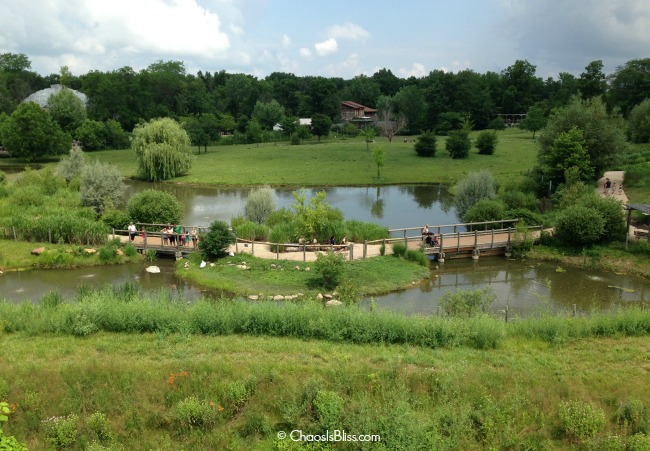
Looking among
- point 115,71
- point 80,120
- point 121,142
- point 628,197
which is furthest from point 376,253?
point 115,71

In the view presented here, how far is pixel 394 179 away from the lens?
5169cm

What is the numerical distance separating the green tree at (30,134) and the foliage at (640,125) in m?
71.0

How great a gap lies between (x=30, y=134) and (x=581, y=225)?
62.1 m

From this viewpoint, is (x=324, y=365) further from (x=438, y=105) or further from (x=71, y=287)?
(x=438, y=105)

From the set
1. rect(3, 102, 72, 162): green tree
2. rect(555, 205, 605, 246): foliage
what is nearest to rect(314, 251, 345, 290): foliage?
rect(555, 205, 605, 246): foliage

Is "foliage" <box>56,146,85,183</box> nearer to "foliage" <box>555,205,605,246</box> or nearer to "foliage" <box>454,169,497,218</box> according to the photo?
"foliage" <box>454,169,497,218</box>

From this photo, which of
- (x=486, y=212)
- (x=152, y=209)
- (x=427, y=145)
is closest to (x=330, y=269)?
(x=152, y=209)

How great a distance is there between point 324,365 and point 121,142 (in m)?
74.2

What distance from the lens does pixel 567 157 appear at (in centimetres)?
3719

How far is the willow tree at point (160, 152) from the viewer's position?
50.6m

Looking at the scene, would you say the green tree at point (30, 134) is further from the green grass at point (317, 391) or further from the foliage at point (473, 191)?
the green grass at point (317, 391)

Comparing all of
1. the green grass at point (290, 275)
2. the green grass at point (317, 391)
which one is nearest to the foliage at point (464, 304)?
the green grass at point (317, 391)

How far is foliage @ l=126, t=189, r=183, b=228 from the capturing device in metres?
28.7

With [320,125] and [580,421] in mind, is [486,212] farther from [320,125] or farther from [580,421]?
[320,125]
